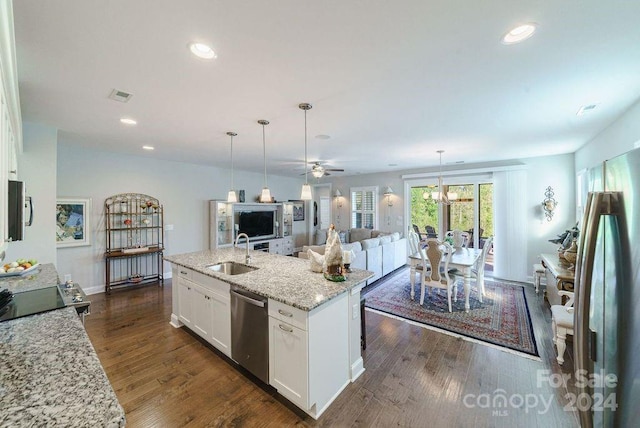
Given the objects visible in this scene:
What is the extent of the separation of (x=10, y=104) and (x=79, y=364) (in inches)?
87.2

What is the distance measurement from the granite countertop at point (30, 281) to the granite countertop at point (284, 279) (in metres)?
1.09

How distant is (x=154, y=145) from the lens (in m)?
4.18

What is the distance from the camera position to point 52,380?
3.12ft

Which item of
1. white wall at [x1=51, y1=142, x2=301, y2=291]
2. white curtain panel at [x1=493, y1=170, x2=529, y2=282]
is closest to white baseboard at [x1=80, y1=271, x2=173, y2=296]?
white wall at [x1=51, y1=142, x2=301, y2=291]

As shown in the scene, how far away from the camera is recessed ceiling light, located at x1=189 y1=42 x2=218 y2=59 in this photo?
5.37ft

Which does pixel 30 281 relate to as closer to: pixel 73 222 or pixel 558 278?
pixel 73 222

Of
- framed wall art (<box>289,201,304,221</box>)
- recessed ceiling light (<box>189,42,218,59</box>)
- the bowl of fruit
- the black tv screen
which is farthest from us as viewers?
framed wall art (<box>289,201,304,221</box>)

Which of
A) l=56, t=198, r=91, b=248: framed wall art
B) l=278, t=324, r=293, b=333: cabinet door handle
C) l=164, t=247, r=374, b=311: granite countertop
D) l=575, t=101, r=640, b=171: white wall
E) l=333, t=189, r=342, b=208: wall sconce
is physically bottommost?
l=278, t=324, r=293, b=333: cabinet door handle

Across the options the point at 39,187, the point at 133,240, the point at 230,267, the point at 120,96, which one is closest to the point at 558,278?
the point at 230,267

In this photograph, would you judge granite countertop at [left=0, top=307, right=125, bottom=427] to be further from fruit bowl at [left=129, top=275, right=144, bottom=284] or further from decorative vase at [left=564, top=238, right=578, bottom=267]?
decorative vase at [left=564, top=238, right=578, bottom=267]

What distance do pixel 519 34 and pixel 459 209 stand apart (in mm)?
5319

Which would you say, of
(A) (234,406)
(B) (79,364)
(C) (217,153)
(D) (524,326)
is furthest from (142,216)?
(D) (524,326)

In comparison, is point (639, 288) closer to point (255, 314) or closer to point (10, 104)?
point (255, 314)

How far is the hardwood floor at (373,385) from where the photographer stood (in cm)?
193
